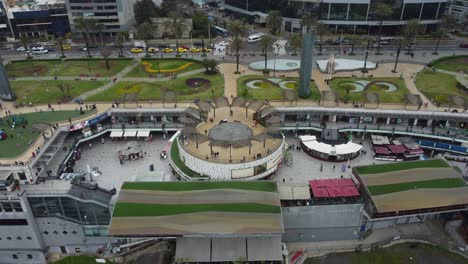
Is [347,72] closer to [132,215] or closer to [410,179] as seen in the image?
[410,179]

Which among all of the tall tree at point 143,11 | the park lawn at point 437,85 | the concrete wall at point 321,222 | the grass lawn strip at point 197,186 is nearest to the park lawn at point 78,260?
the grass lawn strip at point 197,186

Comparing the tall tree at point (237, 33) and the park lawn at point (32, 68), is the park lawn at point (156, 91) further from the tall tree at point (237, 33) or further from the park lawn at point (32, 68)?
the park lawn at point (32, 68)

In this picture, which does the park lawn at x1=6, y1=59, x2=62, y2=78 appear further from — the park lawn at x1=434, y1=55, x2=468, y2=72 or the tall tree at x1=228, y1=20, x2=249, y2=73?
the park lawn at x1=434, y1=55, x2=468, y2=72

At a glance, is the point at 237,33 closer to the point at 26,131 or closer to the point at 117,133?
the point at 117,133

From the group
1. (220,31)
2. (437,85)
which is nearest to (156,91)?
(220,31)

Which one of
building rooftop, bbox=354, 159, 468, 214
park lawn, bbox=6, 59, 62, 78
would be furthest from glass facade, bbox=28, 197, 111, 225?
park lawn, bbox=6, 59, 62, 78

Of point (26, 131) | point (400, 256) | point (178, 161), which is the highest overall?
point (26, 131)
